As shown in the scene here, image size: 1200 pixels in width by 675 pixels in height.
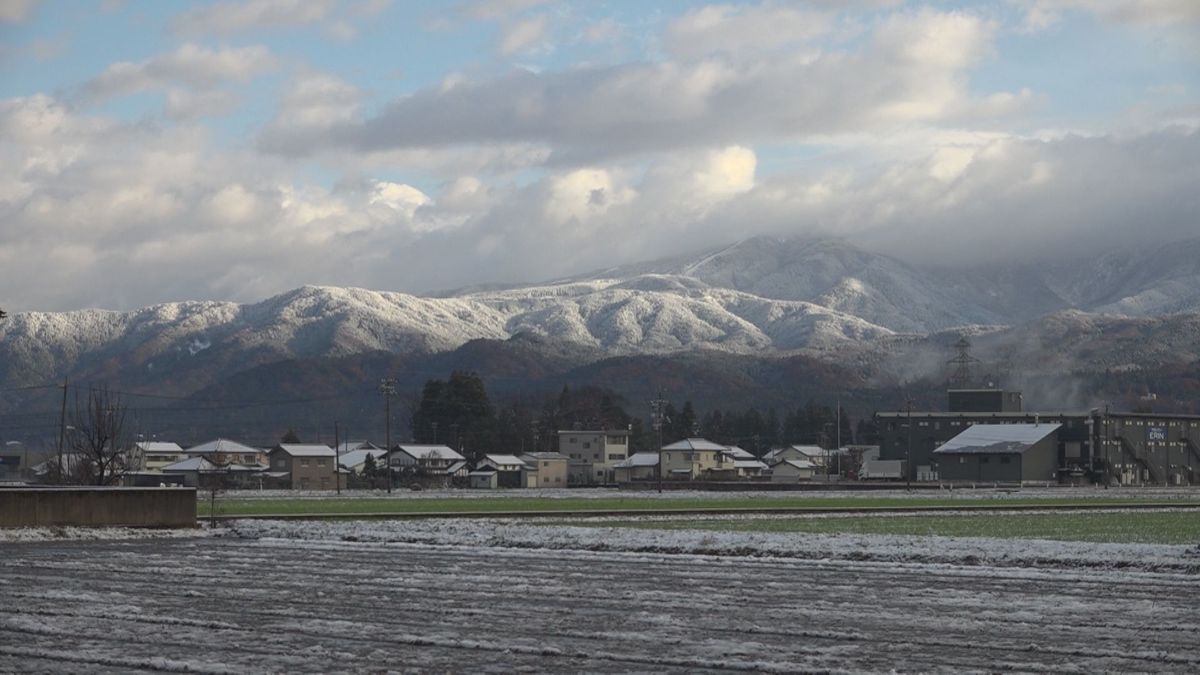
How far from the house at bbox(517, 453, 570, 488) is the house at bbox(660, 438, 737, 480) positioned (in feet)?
39.7

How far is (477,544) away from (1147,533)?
67.6ft

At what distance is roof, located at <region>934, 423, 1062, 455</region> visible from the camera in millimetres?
153125

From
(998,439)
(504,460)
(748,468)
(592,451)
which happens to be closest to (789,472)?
(748,468)

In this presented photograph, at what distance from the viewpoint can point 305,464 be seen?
16988 cm

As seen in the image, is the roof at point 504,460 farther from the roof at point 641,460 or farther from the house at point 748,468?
the house at point 748,468

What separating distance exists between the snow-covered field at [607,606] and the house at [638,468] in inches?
5573

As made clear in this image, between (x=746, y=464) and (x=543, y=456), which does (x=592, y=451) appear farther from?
(x=746, y=464)

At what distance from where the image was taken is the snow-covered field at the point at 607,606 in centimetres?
1966

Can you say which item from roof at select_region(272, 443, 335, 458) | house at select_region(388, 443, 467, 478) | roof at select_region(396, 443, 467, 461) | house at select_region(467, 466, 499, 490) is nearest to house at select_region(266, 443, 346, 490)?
roof at select_region(272, 443, 335, 458)

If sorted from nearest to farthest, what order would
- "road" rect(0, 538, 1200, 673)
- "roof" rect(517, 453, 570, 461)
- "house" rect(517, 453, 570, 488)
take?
"road" rect(0, 538, 1200, 673), "house" rect(517, 453, 570, 488), "roof" rect(517, 453, 570, 461)

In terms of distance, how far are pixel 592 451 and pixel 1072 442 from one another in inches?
2434

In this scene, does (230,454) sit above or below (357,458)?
above

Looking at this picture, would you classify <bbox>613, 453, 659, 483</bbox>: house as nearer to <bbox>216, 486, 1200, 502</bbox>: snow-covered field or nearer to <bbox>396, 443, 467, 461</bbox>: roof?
<bbox>396, 443, 467, 461</bbox>: roof

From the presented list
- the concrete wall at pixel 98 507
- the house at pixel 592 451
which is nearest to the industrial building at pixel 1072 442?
the house at pixel 592 451
